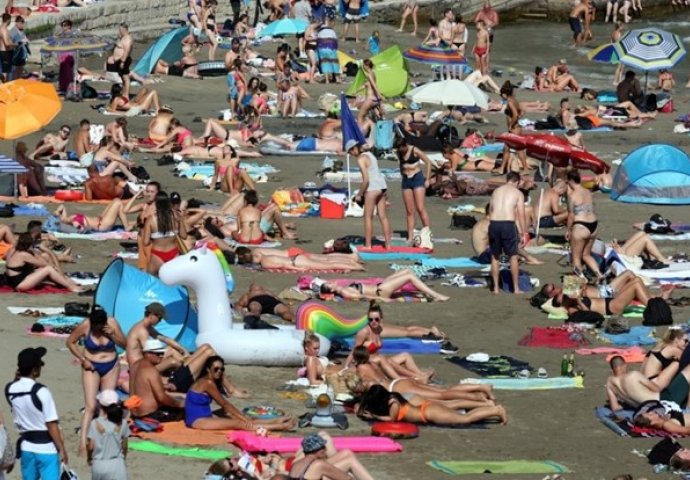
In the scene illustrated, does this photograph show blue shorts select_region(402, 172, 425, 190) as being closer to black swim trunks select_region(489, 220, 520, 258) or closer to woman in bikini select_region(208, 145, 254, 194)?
black swim trunks select_region(489, 220, 520, 258)

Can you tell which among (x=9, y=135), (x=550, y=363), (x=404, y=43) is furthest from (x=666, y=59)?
(x=550, y=363)

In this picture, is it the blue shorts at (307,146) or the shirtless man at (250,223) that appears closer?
the shirtless man at (250,223)

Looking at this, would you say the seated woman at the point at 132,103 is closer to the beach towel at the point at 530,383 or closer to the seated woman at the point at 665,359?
the beach towel at the point at 530,383

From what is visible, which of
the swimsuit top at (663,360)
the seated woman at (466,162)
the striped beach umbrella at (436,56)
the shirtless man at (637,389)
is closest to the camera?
the shirtless man at (637,389)

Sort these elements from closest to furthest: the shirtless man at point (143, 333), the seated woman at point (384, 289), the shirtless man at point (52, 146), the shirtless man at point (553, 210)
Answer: the shirtless man at point (143, 333)
the seated woman at point (384, 289)
the shirtless man at point (553, 210)
the shirtless man at point (52, 146)

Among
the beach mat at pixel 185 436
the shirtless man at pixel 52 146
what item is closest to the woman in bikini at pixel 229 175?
the shirtless man at pixel 52 146

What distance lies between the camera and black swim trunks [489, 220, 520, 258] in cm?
2181

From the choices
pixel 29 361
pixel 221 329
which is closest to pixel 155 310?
pixel 221 329

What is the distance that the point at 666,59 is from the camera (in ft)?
117

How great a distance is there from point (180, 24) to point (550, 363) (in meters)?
21.9

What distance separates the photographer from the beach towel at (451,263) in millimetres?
23328

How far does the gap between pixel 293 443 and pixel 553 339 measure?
478 cm

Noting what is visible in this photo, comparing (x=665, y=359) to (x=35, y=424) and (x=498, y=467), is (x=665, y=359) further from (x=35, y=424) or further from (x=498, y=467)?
(x=35, y=424)

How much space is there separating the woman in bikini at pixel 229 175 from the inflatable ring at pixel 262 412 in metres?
9.68
